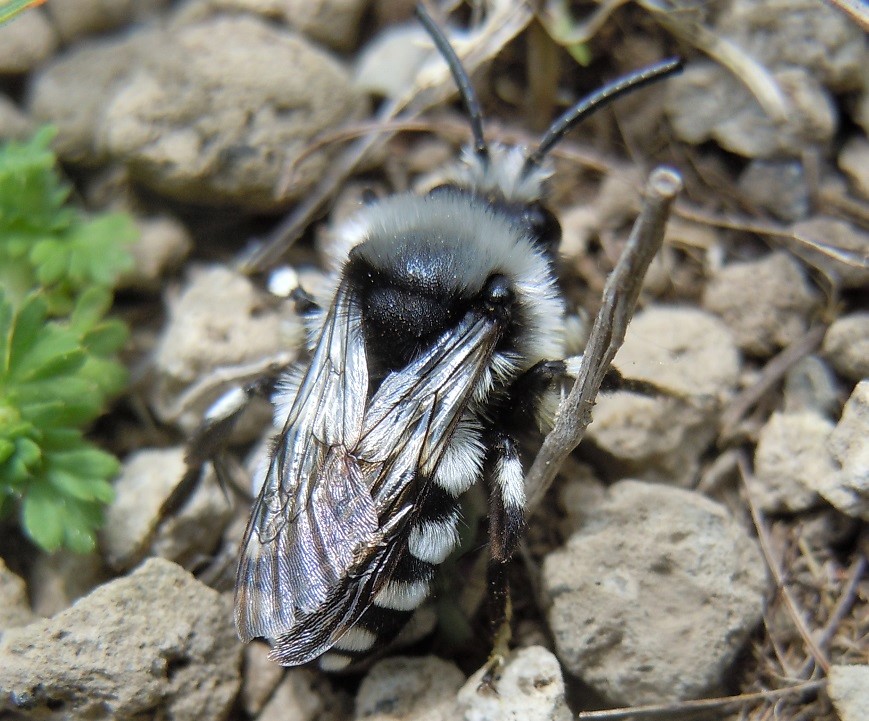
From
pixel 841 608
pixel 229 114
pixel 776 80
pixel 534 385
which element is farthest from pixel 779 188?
pixel 229 114

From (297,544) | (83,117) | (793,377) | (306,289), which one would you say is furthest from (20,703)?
(793,377)

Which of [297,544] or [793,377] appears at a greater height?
[297,544]

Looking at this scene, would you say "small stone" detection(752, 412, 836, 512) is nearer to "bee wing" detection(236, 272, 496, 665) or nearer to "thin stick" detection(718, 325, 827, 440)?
"thin stick" detection(718, 325, 827, 440)

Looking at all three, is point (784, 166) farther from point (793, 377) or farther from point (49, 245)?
point (49, 245)

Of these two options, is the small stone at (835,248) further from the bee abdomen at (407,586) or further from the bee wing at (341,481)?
the bee abdomen at (407,586)

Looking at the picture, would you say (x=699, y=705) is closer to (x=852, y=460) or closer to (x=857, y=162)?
(x=852, y=460)

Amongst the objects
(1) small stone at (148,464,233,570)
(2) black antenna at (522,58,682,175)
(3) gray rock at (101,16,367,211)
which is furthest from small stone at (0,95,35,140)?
(2) black antenna at (522,58,682,175)
